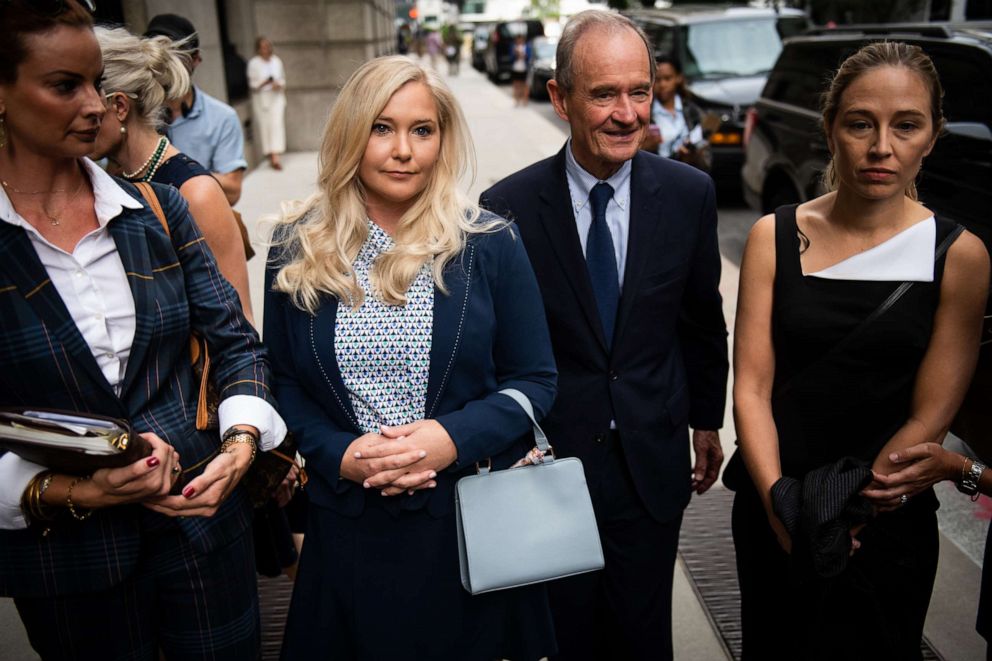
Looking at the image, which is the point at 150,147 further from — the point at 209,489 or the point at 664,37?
the point at 664,37

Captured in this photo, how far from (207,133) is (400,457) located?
3198mm

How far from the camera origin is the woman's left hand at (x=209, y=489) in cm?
185

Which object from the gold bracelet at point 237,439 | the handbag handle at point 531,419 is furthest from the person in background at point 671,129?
the gold bracelet at point 237,439

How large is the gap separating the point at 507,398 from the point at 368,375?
346 millimetres

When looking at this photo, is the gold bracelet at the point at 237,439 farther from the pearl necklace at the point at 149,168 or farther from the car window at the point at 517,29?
the car window at the point at 517,29

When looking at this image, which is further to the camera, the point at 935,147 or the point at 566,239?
the point at 935,147

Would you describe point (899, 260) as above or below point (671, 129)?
above

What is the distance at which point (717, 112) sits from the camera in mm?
10156

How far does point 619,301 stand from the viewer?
8.11 ft

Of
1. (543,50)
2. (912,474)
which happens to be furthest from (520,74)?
(912,474)


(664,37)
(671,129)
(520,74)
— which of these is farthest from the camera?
(520,74)

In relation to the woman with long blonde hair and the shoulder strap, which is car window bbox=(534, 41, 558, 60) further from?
the shoulder strap

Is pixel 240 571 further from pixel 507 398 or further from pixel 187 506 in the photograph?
pixel 507 398

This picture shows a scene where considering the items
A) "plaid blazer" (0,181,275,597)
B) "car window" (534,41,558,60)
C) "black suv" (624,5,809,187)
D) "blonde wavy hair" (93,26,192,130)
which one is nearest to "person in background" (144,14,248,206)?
"blonde wavy hair" (93,26,192,130)
